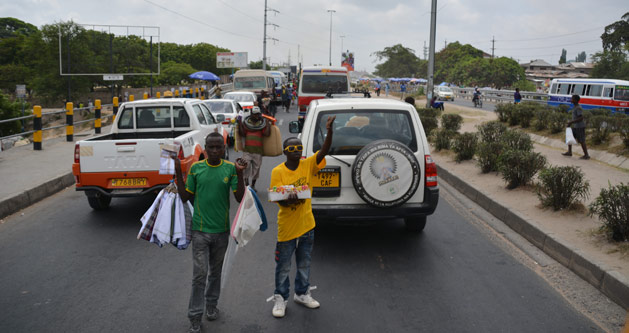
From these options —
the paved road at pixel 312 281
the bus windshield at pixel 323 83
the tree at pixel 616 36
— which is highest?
the tree at pixel 616 36

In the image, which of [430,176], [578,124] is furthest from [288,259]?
[578,124]

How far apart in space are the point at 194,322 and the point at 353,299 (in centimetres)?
153

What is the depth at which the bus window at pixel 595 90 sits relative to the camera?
99.3ft

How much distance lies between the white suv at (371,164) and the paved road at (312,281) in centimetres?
62

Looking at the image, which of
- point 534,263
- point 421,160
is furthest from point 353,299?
point 534,263

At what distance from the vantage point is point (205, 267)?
4.23 meters

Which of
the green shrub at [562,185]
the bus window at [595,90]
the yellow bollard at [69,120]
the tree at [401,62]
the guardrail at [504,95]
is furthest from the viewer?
the tree at [401,62]

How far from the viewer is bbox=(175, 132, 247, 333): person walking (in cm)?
421

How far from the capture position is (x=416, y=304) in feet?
15.9

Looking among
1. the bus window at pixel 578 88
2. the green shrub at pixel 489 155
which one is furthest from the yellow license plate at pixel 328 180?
the bus window at pixel 578 88

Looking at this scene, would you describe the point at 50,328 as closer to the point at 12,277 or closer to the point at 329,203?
the point at 12,277

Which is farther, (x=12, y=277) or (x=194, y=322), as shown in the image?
(x=12, y=277)

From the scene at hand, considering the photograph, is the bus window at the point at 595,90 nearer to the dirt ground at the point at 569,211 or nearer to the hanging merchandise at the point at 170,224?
the dirt ground at the point at 569,211

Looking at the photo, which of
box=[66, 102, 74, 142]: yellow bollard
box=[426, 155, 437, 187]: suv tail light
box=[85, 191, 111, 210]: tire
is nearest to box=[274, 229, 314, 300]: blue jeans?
box=[426, 155, 437, 187]: suv tail light
